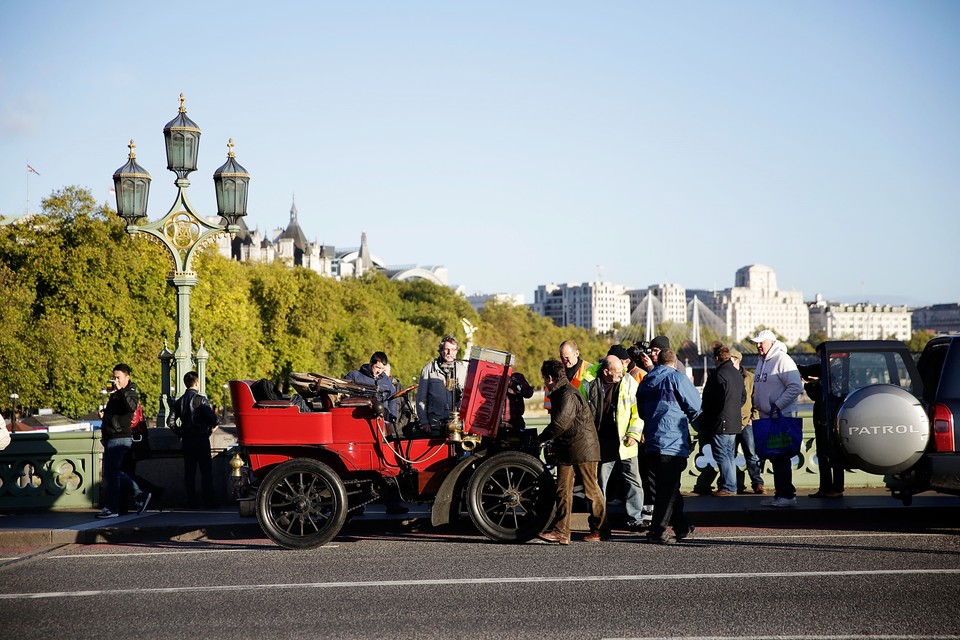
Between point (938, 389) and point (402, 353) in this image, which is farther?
point (402, 353)

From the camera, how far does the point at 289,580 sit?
1043 centimetres

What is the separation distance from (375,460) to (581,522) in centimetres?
247

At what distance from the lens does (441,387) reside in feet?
44.3

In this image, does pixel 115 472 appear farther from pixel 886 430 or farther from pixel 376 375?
pixel 886 430

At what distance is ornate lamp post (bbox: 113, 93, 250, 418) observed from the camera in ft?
69.1

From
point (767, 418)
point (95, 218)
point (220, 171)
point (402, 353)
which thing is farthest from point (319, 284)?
point (767, 418)

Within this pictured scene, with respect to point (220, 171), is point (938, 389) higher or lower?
Result: lower

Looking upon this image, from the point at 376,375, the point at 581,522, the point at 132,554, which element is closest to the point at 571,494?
the point at 581,522

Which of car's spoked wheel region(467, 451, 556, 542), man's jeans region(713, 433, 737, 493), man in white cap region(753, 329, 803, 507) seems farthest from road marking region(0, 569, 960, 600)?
man's jeans region(713, 433, 737, 493)

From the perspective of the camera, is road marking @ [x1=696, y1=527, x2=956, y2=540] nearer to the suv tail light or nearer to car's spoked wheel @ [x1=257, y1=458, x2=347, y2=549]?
the suv tail light

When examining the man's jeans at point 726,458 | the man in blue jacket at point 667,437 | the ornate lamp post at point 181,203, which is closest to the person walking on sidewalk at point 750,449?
the man's jeans at point 726,458

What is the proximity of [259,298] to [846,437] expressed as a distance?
227 ft

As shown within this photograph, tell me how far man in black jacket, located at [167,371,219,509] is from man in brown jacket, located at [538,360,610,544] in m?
5.11

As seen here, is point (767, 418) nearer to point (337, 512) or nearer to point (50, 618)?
point (337, 512)
